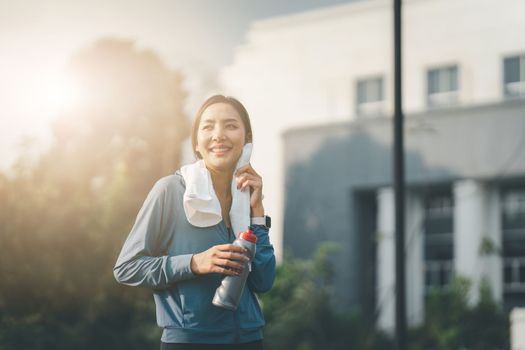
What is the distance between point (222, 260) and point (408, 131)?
20.4 meters

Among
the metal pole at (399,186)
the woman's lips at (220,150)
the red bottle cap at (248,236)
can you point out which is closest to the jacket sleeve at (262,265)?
the red bottle cap at (248,236)

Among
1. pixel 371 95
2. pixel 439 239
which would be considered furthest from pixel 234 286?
pixel 371 95

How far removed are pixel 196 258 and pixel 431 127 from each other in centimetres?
2038

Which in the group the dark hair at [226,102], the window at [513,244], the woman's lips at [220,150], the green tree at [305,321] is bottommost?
the green tree at [305,321]

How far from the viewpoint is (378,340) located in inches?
719

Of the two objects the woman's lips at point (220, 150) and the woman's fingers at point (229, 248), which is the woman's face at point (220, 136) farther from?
the woman's fingers at point (229, 248)

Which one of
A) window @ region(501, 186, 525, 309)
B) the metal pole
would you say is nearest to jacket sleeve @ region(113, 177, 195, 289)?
the metal pole

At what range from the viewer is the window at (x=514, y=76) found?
74.6ft

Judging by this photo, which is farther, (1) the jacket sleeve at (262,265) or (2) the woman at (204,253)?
(1) the jacket sleeve at (262,265)

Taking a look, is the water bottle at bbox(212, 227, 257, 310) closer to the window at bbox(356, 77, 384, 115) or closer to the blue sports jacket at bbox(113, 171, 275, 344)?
the blue sports jacket at bbox(113, 171, 275, 344)

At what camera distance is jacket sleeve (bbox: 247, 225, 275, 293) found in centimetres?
279

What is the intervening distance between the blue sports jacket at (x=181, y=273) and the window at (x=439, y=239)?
2074 cm

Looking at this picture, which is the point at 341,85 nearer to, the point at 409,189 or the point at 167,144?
the point at 409,189

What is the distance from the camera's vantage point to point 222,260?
2.57 metres
